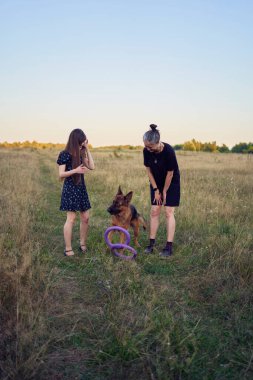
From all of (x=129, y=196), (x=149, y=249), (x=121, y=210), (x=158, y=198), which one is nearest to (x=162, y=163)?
(x=158, y=198)

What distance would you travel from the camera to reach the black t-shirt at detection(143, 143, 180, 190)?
5.34 m

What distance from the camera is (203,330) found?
326cm

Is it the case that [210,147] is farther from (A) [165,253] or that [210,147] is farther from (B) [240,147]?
(A) [165,253]

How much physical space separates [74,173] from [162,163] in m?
1.48

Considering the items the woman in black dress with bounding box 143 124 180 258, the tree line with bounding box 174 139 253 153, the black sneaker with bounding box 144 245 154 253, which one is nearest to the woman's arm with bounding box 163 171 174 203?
the woman in black dress with bounding box 143 124 180 258

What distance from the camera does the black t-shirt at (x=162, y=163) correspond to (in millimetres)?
5340

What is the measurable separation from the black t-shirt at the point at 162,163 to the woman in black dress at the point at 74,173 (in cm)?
103

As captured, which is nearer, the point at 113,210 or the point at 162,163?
the point at 162,163

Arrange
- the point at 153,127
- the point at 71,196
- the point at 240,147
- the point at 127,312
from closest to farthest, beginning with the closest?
the point at 127,312 < the point at 153,127 < the point at 71,196 < the point at 240,147

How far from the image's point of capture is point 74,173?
5188 millimetres

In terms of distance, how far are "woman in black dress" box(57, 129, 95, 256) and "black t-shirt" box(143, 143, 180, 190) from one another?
1032 mm

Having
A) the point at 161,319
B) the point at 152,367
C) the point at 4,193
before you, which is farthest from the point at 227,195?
the point at 152,367

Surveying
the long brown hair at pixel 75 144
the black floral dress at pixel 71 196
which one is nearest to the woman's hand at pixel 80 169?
the long brown hair at pixel 75 144

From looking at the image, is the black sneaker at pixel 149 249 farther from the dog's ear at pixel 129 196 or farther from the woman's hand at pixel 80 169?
the woman's hand at pixel 80 169
